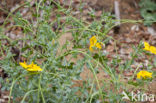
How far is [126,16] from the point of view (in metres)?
4.14

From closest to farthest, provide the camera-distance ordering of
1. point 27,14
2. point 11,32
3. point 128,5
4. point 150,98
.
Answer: point 150,98 → point 11,32 → point 27,14 → point 128,5

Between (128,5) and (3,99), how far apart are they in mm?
2745

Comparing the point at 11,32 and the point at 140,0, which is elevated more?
the point at 140,0

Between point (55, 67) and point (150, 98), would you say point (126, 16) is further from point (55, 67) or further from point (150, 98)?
point (55, 67)

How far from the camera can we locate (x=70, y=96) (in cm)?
177

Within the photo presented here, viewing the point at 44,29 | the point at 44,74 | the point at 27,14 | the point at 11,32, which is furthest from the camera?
the point at 27,14

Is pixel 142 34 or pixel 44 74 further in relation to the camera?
pixel 142 34

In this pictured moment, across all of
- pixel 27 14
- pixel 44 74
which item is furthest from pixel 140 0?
pixel 44 74

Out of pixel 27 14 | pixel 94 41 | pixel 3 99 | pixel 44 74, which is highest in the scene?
pixel 27 14

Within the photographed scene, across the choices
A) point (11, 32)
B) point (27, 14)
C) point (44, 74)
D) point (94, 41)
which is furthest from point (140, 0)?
point (44, 74)

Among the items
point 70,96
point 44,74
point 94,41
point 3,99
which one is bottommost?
point 3,99

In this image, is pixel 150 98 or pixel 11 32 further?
pixel 11 32

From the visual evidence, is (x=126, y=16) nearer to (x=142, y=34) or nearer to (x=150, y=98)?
(x=142, y=34)

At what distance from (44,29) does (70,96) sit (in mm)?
567
